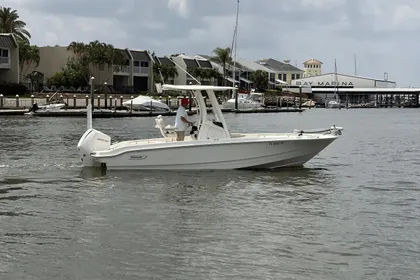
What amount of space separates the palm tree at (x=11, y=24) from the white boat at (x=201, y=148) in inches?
3487

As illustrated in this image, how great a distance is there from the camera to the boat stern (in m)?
21.8

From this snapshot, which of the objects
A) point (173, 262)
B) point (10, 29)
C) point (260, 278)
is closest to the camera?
point (260, 278)

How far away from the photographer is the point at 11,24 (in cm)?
10531

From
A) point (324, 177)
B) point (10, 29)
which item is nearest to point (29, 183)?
point (324, 177)

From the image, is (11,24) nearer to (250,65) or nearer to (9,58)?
(9,58)

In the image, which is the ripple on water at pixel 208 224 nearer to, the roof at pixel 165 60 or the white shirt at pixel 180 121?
the white shirt at pixel 180 121

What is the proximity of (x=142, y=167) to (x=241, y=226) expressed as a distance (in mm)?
7898

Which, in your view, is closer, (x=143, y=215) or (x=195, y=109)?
(x=143, y=215)

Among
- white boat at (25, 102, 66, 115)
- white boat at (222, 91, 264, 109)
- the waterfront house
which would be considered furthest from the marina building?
white boat at (25, 102, 66, 115)

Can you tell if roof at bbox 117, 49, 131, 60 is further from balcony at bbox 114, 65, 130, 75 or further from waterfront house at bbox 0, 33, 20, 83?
waterfront house at bbox 0, 33, 20, 83

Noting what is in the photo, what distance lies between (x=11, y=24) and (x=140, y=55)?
23305 mm

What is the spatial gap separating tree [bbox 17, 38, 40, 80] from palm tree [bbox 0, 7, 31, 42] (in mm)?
3171

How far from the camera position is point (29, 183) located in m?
20.7

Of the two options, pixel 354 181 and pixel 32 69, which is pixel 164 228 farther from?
pixel 32 69
